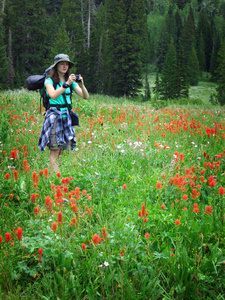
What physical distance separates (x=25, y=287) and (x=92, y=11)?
44.9m

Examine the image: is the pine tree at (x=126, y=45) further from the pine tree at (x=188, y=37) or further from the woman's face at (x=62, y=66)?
the pine tree at (x=188, y=37)

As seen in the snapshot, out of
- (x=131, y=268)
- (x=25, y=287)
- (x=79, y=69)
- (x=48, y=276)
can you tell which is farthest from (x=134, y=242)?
(x=79, y=69)

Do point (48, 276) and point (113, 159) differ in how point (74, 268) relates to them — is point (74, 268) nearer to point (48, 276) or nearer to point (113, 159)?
point (48, 276)

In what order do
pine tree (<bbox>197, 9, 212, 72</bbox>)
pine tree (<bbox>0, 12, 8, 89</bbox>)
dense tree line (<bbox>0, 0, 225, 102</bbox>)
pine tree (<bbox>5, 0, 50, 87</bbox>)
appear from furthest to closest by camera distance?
pine tree (<bbox>197, 9, 212, 72</bbox>), pine tree (<bbox>5, 0, 50, 87</bbox>), pine tree (<bbox>0, 12, 8, 89</bbox>), dense tree line (<bbox>0, 0, 225, 102</bbox>)

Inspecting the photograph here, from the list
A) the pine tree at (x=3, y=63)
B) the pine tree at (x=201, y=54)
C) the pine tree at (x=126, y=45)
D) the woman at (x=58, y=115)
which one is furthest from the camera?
the pine tree at (x=201, y=54)

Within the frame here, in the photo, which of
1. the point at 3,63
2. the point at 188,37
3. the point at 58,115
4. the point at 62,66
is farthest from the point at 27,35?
the point at 188,37

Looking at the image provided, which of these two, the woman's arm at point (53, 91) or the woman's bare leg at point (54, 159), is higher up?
the woman's arm at point (53, 91)

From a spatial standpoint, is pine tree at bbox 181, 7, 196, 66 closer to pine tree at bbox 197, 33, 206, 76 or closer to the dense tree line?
pine tree at bbox 197, 33, 206, 76

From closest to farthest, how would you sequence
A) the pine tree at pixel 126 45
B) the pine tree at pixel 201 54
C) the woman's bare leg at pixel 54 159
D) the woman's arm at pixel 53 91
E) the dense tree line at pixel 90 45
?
the woman's arm at pixel 53 91
the woman's bare leg at pixel 54 159
the pine tree at pixel 126 45
the dense tree line at pixel 90 45
the pine tree at pixel 201 54

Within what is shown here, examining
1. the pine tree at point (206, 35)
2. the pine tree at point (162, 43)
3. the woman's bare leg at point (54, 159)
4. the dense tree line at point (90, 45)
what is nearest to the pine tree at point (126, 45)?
the dense tree line at point (90, 45)

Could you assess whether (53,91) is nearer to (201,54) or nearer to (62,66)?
(62,66)

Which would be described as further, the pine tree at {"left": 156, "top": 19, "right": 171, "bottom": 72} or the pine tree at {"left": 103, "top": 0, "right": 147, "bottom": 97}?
the pine tree at {"left": 156, "top": 19, "right": 171, "bottom": 72}

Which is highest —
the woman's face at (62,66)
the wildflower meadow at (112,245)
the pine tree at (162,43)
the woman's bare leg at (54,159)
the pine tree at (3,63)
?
the pine tree at (162,43)

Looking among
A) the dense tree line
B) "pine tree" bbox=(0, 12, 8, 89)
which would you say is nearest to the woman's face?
the dense tree line
